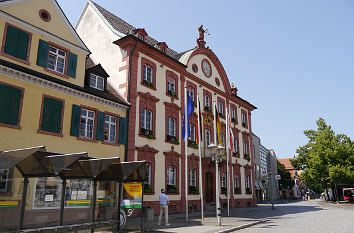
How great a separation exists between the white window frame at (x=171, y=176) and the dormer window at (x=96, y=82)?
26.1ft

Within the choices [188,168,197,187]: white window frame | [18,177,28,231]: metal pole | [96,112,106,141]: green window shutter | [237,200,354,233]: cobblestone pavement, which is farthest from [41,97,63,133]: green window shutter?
[188,168,197,187]: white window frame

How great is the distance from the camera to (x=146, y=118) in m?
22.0

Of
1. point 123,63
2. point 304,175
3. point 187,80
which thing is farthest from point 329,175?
point 123,63

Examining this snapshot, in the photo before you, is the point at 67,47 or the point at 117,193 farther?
the point at 67,47

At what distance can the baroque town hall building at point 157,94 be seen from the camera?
68.9 feet

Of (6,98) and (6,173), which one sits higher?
(6,98)

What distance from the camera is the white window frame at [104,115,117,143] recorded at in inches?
747

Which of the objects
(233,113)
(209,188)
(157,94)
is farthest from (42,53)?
(233,113)

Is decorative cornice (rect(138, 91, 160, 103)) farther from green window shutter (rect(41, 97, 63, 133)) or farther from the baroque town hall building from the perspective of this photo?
green window shutter (rect(41, 97, 63, 133))

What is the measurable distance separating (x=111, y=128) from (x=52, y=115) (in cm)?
422

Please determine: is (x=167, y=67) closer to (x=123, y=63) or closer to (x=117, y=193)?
(x=123, y=63)

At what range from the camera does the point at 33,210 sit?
9.62 m

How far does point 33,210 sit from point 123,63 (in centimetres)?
1388

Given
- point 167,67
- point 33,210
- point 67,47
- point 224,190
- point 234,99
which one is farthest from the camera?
point 234,99
